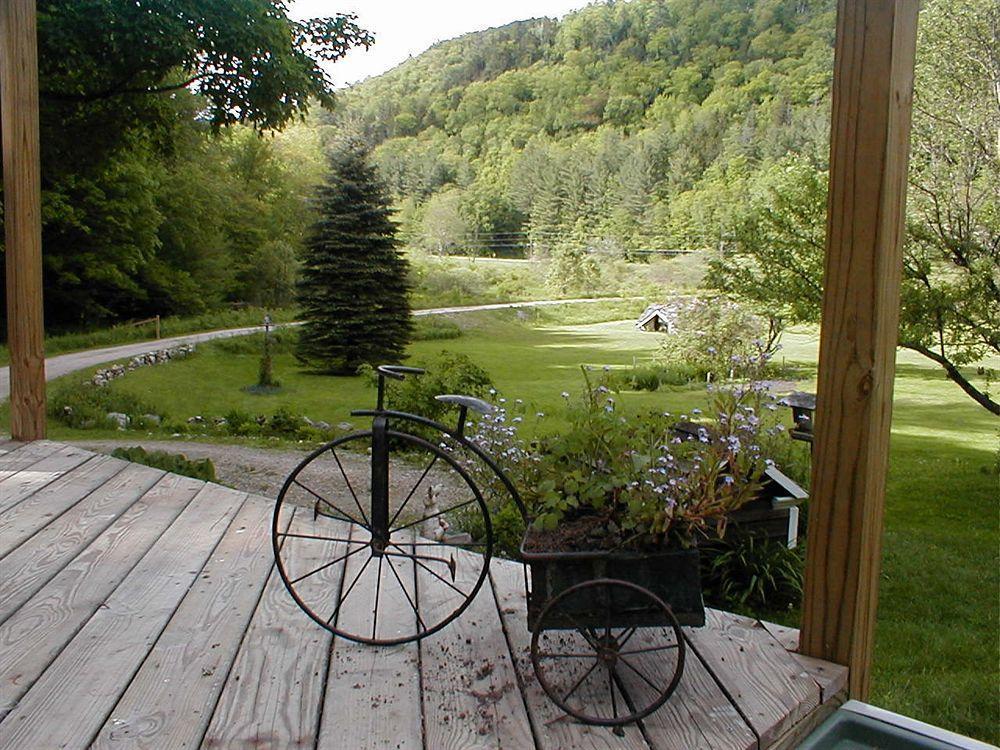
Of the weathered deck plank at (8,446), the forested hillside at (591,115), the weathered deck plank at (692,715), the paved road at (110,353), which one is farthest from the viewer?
the paved road at (110,353)

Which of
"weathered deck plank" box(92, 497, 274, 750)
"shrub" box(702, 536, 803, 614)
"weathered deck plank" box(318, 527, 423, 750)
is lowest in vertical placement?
"shrub" box(702, 536, 803, 614)

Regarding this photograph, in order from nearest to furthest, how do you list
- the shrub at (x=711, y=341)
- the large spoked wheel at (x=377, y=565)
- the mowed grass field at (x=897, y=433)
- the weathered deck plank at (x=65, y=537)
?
the large spoked wheel at (x=377, y=565)
the weathered deck plank at (x=65, y=537)
the mowed grass field at (x=897, y=433)
the shrub at (x=711, y=341)

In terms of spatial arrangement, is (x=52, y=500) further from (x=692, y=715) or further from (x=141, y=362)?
(x=692, y=715)

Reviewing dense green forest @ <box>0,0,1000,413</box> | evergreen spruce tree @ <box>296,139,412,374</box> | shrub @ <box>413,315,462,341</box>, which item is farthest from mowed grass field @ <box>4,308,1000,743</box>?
dense green forest @ <box>0,0,1000,413</box>

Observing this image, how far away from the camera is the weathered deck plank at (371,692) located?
131 cm

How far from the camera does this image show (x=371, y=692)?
56.9 inches

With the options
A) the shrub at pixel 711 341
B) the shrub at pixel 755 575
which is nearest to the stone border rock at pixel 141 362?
the shrub at pixel 711 341

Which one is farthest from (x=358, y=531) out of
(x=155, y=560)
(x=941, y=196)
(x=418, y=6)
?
(x=941, y=196)

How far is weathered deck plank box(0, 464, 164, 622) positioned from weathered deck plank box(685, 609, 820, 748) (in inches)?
55.9

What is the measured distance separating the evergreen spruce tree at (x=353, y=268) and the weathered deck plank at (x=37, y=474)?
48.2 inches

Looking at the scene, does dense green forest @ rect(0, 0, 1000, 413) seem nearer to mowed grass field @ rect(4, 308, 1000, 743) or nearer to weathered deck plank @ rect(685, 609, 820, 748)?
mowed grass field @ rect(4, 308, 1000, 743)

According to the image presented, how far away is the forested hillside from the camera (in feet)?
12.0

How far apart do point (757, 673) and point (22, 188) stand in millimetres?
2875

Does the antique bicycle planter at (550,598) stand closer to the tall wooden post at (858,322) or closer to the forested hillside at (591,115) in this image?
the tall wooden post at (858,322)
